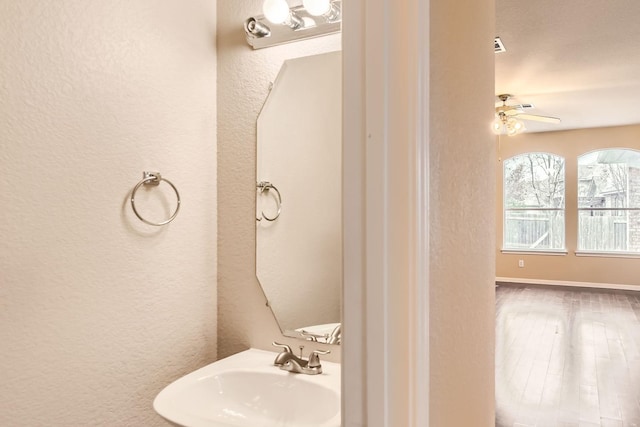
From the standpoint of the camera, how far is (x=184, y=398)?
1274 millimetres

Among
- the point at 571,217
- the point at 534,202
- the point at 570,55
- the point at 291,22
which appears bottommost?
the point at 571,217

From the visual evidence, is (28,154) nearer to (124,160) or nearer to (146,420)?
(124,160)

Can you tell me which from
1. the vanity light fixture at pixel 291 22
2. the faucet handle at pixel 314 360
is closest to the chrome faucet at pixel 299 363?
the faucet handle at pixel 314 360

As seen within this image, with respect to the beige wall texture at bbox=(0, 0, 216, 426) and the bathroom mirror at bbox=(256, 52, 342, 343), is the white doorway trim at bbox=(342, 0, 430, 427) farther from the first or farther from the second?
the beige wall texture at bbox=(0, 0, 216, 426)

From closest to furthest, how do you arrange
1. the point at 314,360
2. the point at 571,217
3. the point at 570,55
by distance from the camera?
1. the point at 314,360
2. the point at 570,55
3. the point at 571,217

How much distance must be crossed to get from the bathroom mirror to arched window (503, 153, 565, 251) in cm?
699

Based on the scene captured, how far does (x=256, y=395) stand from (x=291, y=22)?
125 cm

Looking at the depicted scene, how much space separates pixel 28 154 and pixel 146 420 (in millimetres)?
886

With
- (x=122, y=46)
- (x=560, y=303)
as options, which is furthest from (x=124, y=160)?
(x=560, y=303)

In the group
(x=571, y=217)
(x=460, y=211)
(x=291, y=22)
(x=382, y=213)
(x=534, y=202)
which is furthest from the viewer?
(x=534, y=202)

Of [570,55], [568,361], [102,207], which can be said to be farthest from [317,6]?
[568,361]

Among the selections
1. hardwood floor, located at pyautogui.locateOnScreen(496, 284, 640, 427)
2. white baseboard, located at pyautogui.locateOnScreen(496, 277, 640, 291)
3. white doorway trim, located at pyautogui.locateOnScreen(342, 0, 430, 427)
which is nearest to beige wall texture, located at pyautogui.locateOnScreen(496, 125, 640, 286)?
white baseboard, located at pyautogui.locateOnScreen(496, 277, 640, 291)

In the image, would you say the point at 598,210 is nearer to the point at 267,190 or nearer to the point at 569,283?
the point at 569,283

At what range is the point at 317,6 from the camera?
1430 millimetres
